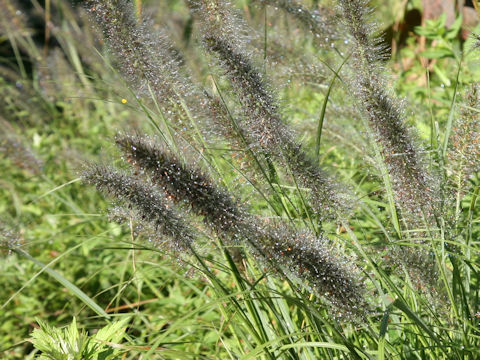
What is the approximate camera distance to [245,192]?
1.75 m

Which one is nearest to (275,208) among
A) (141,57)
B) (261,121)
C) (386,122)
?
(261,121)

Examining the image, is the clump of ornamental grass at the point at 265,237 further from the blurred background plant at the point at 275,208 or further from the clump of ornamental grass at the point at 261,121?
the clump of ornamental grass at the point at 261,121

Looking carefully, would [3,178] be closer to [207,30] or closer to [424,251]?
[207,30]

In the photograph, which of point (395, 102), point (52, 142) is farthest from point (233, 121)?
point (52, 142)

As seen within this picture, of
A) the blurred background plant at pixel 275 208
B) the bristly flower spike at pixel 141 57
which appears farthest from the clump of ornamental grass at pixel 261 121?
the bristly flower spike at pixel 141 57

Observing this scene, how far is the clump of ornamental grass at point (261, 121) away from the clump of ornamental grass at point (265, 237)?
211 mm

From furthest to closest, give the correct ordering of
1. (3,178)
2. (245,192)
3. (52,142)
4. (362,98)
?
(52,142) < (3,178) < (245,192) < (362,98)

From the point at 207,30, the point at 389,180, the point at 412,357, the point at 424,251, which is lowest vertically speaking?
the point at 412,357

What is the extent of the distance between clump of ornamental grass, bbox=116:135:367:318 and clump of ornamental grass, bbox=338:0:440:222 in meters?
0.33

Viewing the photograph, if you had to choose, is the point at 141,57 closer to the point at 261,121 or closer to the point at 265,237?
the point at 261,121

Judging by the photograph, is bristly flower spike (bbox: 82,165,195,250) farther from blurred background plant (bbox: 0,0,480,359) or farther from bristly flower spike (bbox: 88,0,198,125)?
bristly flower spike (bbox: 88,0,198,125)

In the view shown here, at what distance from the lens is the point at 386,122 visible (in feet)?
4.83

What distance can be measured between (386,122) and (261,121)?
34 centimetres

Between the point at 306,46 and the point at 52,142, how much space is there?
2.52 meters
